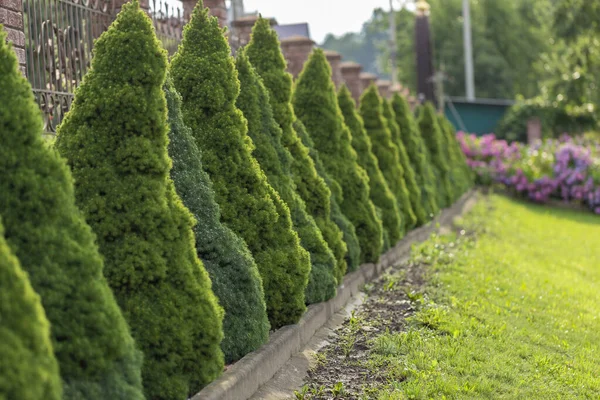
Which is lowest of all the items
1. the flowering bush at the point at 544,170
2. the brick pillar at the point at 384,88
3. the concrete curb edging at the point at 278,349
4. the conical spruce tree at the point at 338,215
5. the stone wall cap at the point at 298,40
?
the flowering bush at the point at 544,170

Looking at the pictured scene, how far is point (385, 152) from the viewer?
13164mm

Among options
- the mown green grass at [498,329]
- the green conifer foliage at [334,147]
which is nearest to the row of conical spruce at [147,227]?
the mown green grass at [498,329]

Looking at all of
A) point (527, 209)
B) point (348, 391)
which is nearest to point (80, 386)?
point (348, 391)

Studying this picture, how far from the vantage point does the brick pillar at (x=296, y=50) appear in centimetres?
1523

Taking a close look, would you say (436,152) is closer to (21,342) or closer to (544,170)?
(544,170)

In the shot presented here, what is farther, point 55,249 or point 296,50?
point 296,50

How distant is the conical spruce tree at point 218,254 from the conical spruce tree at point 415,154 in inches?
374

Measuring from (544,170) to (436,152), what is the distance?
767 cm

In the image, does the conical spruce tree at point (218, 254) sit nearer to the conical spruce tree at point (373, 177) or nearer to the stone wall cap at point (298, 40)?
the conical spruce tree at point (373, 177)

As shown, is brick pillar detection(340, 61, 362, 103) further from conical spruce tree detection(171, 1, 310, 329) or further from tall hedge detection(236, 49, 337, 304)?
conical spruce tree detection(171, 1, 310, 329)

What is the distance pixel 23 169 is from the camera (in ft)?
13.0

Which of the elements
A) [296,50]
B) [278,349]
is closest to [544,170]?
[296,50]

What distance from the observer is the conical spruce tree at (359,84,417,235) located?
42.9ft

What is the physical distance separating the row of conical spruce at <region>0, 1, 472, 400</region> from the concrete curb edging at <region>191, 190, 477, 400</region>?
0.10m
